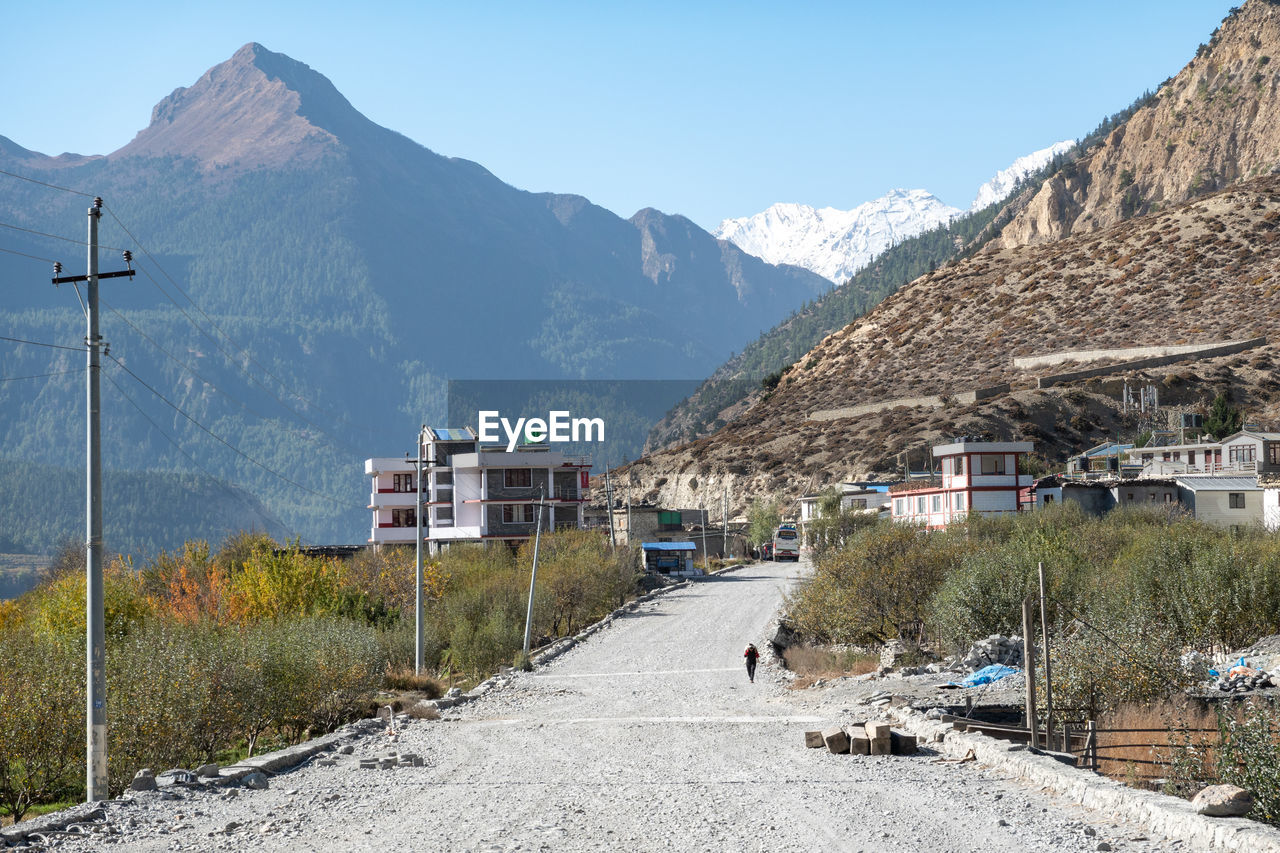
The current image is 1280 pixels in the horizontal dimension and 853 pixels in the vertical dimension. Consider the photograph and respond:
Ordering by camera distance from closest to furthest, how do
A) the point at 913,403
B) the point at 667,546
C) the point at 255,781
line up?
the point at 255,781, the point at 667,546, the point at 913,403

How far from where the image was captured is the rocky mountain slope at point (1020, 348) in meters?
98.2

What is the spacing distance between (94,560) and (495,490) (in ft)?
198

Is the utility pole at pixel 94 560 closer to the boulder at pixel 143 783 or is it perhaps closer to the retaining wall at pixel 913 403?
the boulder at pixel 143 783

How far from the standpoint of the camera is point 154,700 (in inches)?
883

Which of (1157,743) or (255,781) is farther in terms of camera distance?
(1157,743)

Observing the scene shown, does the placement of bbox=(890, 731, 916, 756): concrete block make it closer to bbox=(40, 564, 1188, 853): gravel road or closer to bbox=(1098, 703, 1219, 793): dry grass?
bbox=(40, 564, 1188, 853): gravel road

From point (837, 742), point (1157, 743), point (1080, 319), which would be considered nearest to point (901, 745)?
point (837, 742)

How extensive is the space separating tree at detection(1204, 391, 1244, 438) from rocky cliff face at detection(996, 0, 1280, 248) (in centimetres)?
7427

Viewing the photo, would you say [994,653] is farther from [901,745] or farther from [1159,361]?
[1159,361]

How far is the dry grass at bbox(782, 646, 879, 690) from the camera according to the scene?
36.5 meters

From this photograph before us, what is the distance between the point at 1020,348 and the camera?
122 meters

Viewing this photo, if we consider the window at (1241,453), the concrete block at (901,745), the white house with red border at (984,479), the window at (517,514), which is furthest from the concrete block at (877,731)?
the window at (517,514)

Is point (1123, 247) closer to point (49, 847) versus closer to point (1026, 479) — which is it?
point (1026, 479)

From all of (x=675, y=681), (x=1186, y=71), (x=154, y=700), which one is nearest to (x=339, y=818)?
(x=154, y=700)
